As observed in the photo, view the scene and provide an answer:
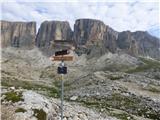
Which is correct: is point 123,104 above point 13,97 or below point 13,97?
below

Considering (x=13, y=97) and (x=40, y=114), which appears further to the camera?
(x=13, y=97)

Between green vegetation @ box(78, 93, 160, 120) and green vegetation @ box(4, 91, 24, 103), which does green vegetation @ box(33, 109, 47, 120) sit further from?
green vegetation @ box(78, 93, 160, 120)

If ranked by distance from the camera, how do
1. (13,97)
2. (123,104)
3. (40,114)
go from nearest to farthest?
1. (40,114)
2. (13,97)
3. (123,104)

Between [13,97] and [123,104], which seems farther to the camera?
[123,104]

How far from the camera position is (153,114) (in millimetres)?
65125

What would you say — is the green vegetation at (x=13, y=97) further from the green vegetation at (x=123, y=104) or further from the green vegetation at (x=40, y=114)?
the green vegetation at (x=123, y=104)

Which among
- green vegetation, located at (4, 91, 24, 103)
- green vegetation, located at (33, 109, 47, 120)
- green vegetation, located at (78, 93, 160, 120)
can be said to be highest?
green vegetation, located at (4, 91, 24, 103)

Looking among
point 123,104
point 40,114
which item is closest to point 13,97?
point 40,114

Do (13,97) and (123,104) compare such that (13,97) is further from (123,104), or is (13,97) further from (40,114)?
(123,104)

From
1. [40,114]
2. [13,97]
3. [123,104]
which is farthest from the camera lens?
[123,104]

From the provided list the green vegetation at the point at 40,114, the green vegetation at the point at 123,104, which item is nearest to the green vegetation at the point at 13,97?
the green vegetation at the point at 40,114

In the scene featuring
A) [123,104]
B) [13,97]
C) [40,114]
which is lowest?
→ [123,104]

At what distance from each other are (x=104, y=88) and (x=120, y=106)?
27.1m

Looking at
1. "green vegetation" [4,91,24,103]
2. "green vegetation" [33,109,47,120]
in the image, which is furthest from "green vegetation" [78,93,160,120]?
"green vegetation" [33,109,47,120]
